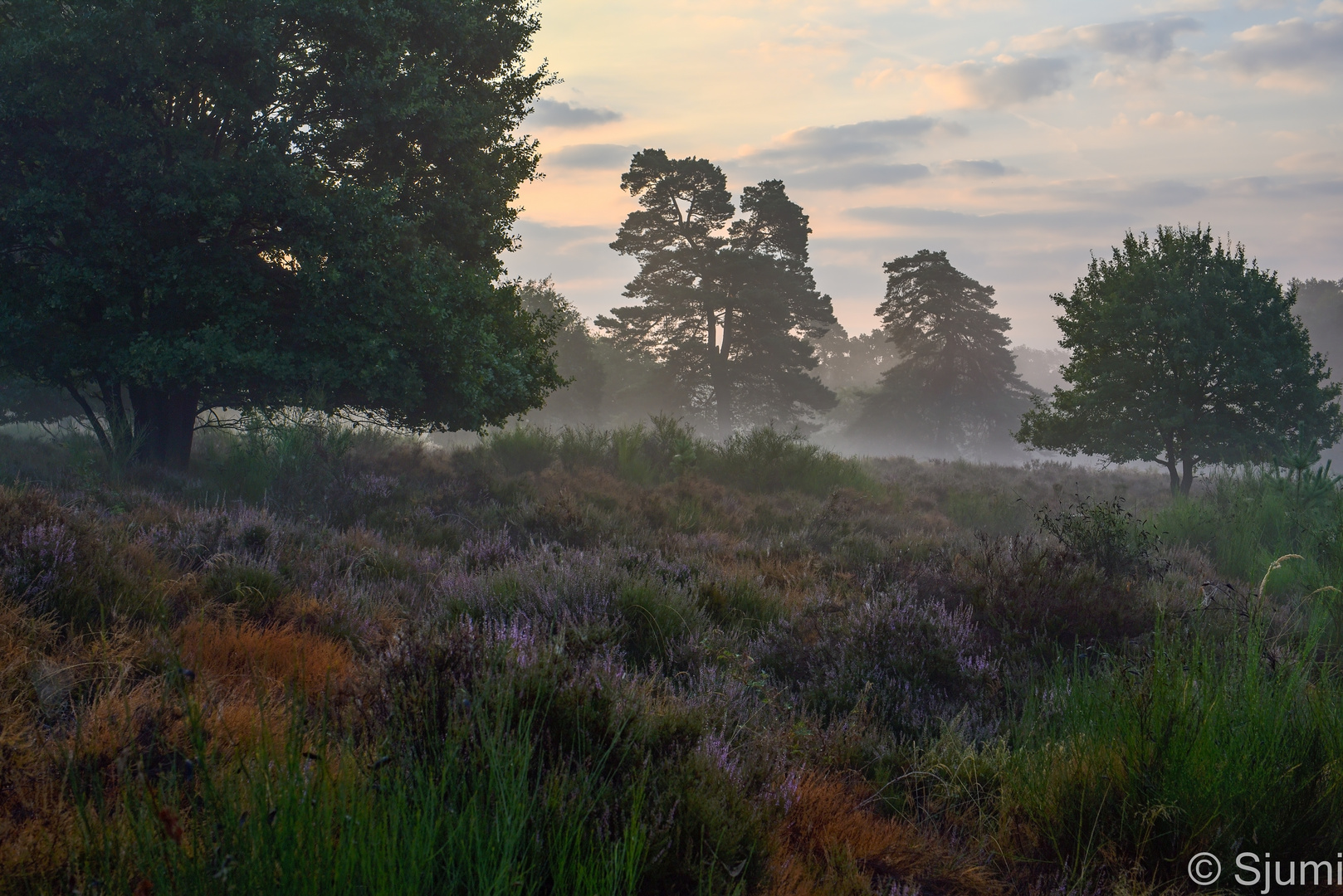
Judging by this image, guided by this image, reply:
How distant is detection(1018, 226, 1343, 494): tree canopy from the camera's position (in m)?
17.3

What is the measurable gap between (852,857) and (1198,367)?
764 inches

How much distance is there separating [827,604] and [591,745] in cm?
387

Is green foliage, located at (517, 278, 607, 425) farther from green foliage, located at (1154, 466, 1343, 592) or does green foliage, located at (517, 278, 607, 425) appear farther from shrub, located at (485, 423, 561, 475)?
green foliage, located at (1154, 466, 1343, 592)

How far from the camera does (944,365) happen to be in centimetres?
5019

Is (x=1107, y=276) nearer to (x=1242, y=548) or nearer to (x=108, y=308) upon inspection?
(x=1242, y=548)

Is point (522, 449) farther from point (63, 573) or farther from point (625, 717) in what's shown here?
point (625, 717)

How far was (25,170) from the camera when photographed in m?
11.2

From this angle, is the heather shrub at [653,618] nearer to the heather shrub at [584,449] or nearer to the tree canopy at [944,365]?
the heather shrub at [584,449]

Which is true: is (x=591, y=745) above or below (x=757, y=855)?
above

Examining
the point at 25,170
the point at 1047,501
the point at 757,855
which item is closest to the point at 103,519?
the point at 757,855

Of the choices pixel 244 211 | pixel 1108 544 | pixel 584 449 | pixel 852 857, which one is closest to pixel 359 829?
pixel 852 857

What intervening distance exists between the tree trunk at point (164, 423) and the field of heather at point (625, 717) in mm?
5202

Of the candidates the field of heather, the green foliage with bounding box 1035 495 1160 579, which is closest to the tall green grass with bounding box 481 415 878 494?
the green foliage with bounding box 1035 495 1160 579

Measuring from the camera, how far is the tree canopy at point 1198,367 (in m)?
17.3
